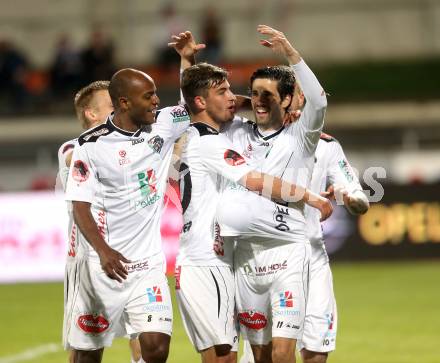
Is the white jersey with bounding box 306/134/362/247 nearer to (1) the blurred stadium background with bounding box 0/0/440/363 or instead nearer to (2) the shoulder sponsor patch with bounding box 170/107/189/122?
(2) the shoulder sponsor patch with bounding box 170/107/189/122

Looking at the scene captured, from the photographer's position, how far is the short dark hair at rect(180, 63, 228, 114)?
7.16 metres

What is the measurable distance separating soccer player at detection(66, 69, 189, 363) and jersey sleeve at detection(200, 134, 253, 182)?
1.30 feet

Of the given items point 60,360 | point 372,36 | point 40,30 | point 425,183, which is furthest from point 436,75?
point 60,360

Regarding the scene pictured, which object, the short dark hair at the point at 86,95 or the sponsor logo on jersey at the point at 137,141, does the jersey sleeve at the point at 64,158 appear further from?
the sponsor logo on jersey at the point at 137,141

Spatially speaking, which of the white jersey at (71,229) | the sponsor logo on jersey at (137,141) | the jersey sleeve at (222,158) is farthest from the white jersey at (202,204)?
the white jersey at (71,229)

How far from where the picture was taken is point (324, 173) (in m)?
7.93

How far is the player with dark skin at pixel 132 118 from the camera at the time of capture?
22.6 feet

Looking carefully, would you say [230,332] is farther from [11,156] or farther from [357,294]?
[11,156]

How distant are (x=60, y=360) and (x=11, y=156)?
1324cm

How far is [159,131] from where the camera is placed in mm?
7320

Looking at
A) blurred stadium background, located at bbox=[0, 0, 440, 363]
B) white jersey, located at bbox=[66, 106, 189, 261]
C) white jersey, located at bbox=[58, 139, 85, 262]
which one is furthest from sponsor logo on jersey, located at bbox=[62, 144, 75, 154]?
blurred stadium background, located at bbox=[0, 0, 440, 363]

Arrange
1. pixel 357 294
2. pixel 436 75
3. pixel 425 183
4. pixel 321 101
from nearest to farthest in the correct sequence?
pixel 321 101 → pixel 357 294 → pixel 425 183 → pixel 436 75

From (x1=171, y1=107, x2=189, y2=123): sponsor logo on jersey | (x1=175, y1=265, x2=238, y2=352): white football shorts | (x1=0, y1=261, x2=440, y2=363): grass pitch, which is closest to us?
(x1=175, y1=265, x2=238, y2=352): white football shorts

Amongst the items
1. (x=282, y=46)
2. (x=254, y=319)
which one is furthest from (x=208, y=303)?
(x=282, y=46)
